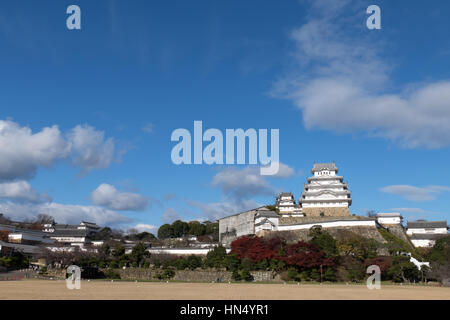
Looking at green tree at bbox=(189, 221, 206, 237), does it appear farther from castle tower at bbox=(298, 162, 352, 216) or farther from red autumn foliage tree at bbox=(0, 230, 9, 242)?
red autumn foliage tree at bbox=(0, 230, 9, 242)

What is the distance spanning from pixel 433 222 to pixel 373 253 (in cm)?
2443

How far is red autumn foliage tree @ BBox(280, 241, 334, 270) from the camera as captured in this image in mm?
37781

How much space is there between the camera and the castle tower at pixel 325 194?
56.2 metres

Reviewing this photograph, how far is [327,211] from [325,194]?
2.48 meters

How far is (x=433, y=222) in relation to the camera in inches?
2311

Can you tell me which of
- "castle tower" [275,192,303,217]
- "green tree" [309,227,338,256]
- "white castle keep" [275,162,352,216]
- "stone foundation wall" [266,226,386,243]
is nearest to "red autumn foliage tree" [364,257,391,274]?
"green tree" [309,227,338,256]

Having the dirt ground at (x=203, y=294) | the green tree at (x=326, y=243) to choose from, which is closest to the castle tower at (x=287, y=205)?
the green tree at (x=326, y=243)

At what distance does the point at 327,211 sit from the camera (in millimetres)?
56438

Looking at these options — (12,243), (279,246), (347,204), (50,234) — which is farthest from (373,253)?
(50,234)

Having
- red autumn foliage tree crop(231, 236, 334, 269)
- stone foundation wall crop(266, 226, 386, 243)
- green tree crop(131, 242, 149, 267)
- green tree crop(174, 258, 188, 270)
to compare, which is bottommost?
green tree crop(174, 258, 188, 270)

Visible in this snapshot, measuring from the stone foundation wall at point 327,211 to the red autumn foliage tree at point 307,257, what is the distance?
1707 cm

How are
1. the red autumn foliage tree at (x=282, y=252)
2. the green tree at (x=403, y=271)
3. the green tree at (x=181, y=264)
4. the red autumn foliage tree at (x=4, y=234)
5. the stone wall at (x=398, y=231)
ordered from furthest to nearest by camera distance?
the red autumn foliage tree at (x=4, y=234) < the stone wall at (x=398, y=231) < the green tree at (x=181, y=264) < the red autumn foliage tree at (x=282, y=252) < the green tree at (x=403, y=271)

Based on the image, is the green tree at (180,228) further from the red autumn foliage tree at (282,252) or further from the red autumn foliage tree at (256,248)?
the red autumn foliage tree at (256,248)
